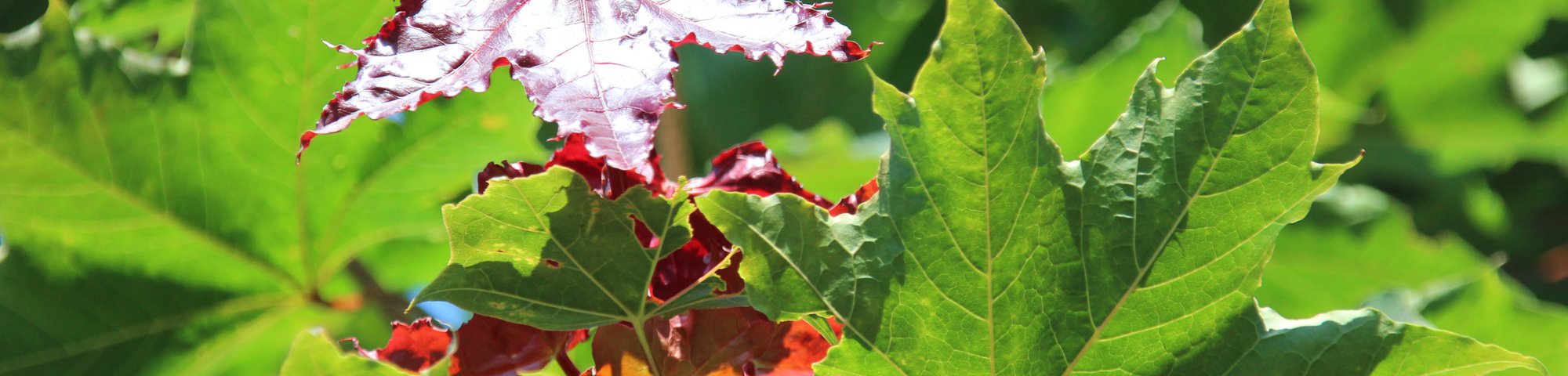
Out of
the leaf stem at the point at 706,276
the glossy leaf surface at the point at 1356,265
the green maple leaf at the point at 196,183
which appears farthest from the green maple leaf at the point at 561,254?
the glossy leaf surface at the point at 1356,265

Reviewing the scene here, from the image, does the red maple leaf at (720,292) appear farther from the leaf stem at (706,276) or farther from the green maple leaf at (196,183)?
the green maple leaf at (196,183)

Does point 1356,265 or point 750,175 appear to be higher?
point 750,175

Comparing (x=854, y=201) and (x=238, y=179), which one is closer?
(x=854, y=201)

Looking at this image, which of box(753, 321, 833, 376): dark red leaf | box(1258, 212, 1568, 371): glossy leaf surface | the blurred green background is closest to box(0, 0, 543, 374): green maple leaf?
the blurred green background

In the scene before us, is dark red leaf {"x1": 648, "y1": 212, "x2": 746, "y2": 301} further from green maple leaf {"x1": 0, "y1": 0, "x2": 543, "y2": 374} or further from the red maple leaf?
green maple leaf {"x1": 0, "y1": 0, "x2": 543, "y2": 374}

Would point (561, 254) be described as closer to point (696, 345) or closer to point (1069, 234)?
point (696, 345)

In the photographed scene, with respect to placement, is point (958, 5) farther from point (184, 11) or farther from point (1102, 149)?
point (184, 11)

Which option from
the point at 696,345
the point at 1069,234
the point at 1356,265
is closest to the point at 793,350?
the point at 696,345

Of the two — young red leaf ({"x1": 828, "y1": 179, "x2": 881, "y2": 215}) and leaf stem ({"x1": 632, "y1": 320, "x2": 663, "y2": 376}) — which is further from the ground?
young red leaf ({"x1": 828, "y1": 179, "x2": 881, "y2": 215})
